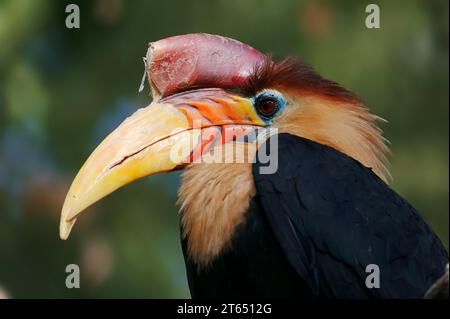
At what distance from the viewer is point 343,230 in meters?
3.46

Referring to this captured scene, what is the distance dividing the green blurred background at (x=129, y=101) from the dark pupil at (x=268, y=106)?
2.93 m

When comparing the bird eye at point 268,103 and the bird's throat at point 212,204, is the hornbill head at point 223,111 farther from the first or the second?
the bird's throat at point 212,204

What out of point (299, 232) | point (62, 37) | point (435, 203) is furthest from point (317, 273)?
point (62, 37)

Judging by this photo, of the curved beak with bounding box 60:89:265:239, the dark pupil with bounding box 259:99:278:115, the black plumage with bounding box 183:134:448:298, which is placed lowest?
the black plumage with bounding box 183:134:448:298

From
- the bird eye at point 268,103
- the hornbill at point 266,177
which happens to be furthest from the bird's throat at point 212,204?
the bird eye at point 268,103

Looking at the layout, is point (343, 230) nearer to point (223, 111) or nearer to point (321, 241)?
point (321, 241)

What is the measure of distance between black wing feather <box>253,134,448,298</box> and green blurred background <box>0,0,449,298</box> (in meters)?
3.26

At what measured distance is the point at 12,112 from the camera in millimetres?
6941

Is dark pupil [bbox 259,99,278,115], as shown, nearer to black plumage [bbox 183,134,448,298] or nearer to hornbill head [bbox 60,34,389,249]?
hornbill head [bbox 60,34,389,249]

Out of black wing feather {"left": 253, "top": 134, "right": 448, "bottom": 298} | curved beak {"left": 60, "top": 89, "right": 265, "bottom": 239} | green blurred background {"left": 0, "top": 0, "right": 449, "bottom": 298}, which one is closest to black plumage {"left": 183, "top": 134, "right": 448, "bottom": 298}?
black wing feather {"left": 253, "top": 134, "right": 448, "bottom": 298}

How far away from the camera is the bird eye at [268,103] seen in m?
3.92

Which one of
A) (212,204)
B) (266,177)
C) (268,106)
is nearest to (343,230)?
(266,177)

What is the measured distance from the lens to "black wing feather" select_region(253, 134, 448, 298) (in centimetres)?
340
